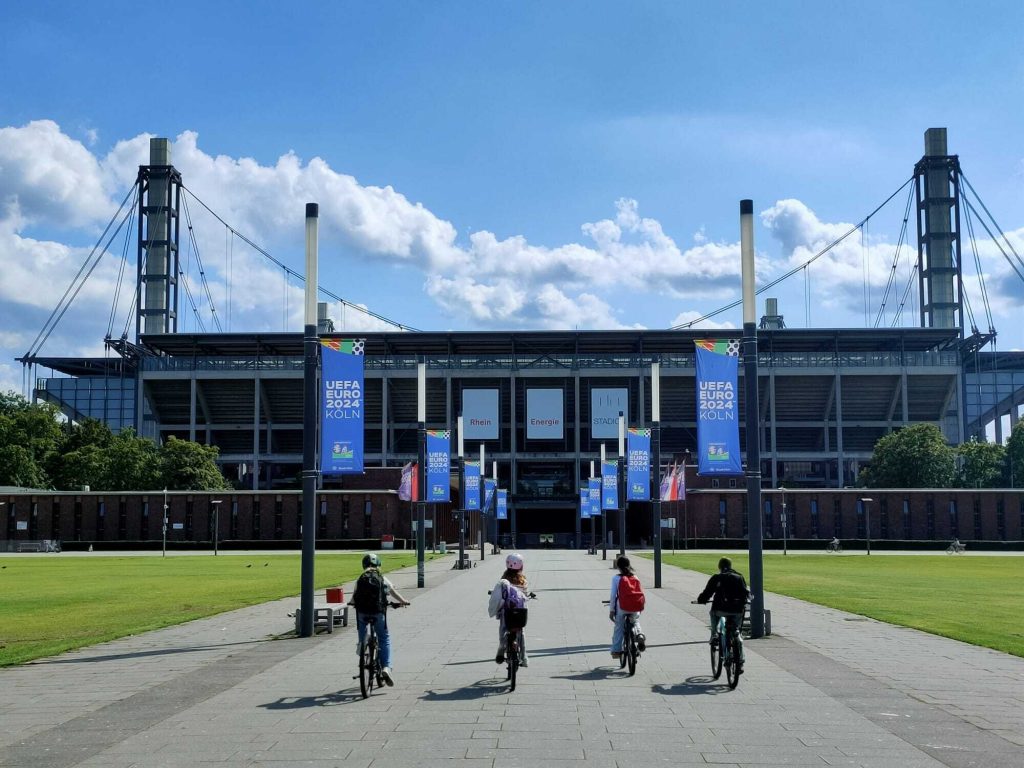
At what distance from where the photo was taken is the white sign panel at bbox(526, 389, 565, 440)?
131 meters

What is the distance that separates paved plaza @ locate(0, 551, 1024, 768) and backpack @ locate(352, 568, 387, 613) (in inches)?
44.9

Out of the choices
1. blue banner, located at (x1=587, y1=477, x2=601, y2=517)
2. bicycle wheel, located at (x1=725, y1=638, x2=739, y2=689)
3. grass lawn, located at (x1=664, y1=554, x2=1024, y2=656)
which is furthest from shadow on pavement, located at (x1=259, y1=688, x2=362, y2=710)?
blue banner, located at (x1=587, y1=477, x2=601, y2=517)

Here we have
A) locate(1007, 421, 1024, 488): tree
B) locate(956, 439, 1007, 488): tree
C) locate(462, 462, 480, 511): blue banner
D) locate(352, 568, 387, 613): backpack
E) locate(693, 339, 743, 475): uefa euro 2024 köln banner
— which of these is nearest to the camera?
locate(352, 568, 387, 613): backpack

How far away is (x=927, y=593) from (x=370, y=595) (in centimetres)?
2652

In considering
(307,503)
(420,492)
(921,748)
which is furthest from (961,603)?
(921,748)

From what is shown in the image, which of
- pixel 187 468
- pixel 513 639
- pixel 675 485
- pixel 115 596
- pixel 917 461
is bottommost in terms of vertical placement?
pixel 115 596

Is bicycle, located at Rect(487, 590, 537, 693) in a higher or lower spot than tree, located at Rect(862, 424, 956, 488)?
lower

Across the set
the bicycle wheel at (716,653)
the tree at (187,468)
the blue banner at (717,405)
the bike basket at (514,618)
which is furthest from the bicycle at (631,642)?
the tree at (187,468)

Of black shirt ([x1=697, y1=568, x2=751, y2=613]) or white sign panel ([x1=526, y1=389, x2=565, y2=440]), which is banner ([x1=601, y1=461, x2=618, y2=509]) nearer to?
black shirt ([x1=697, y1=568, x2=751, y2=613])

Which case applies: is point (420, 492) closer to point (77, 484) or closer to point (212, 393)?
point (77, 484)

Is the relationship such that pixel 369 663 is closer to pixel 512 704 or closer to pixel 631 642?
pixel 512 704

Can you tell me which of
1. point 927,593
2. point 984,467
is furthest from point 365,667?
point 984,467

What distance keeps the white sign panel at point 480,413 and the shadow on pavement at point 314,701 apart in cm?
11662

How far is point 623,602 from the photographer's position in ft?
51.8
